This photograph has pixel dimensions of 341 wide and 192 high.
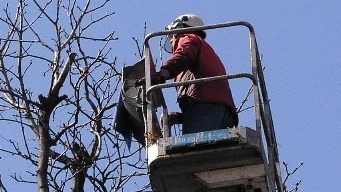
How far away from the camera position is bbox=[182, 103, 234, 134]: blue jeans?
7.35m

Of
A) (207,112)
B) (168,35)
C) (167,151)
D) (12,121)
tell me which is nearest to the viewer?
(167,151)

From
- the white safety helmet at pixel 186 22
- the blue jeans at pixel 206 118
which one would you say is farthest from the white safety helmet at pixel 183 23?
the blue jeans at pixel 206 118

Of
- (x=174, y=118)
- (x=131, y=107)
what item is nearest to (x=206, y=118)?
(x=174, y=118)

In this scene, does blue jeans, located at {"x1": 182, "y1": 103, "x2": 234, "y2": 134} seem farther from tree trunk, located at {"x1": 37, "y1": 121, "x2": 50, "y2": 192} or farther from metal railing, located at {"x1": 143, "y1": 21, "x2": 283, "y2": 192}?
tree trunk, located at {"x1": 37, "y1": 121, "x2": 50, "y2": 192}

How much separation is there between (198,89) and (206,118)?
0.28 meters

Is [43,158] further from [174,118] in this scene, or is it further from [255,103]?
[255,103]

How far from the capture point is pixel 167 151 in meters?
6.95

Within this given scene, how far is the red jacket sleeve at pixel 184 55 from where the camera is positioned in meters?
7.45

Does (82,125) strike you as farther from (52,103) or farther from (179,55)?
(179,55)

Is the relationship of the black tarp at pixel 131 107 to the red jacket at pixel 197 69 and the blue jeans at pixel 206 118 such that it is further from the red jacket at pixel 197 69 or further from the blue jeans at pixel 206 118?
the blue jeans at pixel 206 118

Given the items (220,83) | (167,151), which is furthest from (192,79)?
(167,151)

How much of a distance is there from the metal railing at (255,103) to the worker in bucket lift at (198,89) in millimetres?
124

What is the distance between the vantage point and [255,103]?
7137 mm

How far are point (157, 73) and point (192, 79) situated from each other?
326mm
